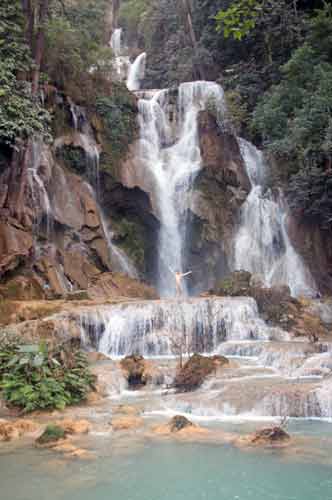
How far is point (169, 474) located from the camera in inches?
263

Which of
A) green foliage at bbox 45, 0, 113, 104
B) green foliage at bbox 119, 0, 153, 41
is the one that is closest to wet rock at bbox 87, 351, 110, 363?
green foliage at bbox 45, 0, 113, 104

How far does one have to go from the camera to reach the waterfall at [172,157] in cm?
2322

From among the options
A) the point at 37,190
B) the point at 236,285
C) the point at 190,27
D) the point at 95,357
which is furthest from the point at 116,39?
the point at 95,357

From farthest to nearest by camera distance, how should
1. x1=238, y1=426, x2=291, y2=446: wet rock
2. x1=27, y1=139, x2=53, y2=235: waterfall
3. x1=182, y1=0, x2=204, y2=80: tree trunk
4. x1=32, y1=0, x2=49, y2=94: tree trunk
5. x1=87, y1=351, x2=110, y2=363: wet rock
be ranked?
x1=182, y1=0, x2=204, y2=80: tree trunk
x1=27, y1=139, x2=53, y2=235: waterfall
x1=32, y1=0, x2=49, y2=94: tree trunk
x1=87, y1=351, x2=110, y2=363: wet rock
x1=238, y1=426, x2=291, y2=446: wet rock

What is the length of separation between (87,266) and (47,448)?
1236cm

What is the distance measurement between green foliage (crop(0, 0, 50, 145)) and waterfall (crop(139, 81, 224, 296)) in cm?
629

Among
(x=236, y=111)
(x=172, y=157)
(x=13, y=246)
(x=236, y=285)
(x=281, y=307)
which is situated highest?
(x=236, y=111)

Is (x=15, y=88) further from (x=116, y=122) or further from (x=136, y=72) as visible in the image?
(x=136, y=72)

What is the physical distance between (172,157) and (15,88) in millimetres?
7951

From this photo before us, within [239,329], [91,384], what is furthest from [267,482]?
[239,329]

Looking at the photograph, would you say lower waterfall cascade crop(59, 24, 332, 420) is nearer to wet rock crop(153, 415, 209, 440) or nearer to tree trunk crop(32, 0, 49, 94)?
wet rock crop(153, 415, 209, 440)

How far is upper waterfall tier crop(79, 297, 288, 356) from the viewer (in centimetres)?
1484

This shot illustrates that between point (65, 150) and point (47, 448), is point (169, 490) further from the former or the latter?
point (65, 150)

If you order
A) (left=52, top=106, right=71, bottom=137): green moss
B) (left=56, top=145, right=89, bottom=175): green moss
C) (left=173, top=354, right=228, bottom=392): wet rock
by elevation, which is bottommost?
(left=173, top=354, right=228, bottom=392): wet rock
